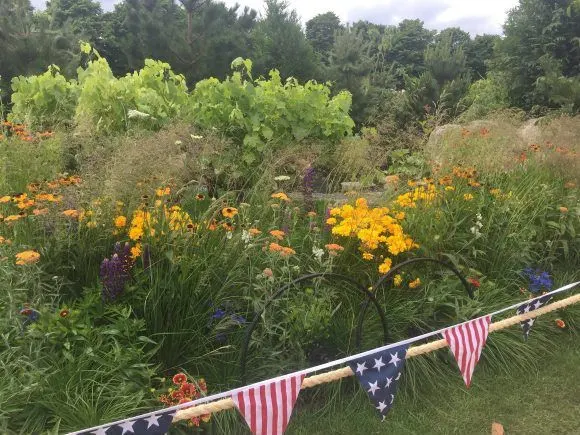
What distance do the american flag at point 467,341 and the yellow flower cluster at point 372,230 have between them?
71 centimetres

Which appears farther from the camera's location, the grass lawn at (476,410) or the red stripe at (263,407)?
the grass lawn at (476,410)

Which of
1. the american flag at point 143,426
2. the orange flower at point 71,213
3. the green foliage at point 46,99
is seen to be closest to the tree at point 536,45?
the green foliage at point 46,99

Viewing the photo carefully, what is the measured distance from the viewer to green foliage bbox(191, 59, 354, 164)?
5.75m

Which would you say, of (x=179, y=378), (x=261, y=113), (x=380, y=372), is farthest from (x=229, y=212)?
(x=261, y=113)

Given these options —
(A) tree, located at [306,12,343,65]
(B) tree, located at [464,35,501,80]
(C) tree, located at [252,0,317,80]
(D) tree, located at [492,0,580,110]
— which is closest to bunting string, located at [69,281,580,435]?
(D) tree, located at [492,0,580,110]

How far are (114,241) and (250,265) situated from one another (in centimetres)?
76

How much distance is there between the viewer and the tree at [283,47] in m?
19.0

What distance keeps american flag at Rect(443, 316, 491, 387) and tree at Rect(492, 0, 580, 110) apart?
11576mm

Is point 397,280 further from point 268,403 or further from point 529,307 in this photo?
point 268,403

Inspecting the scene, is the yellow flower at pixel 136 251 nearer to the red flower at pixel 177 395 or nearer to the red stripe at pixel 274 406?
the red flower at pixel 177 395

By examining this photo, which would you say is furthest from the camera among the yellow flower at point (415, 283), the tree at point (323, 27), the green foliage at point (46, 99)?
the tree at point (323, 27)

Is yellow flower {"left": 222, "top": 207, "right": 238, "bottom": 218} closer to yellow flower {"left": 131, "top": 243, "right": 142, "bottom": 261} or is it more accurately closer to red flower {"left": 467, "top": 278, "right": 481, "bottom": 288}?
yellow flower {"left": 131, "top": 243, "right": 142, "bottom": 261}

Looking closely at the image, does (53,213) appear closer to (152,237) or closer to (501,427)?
(152,237)

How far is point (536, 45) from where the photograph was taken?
13461mm
